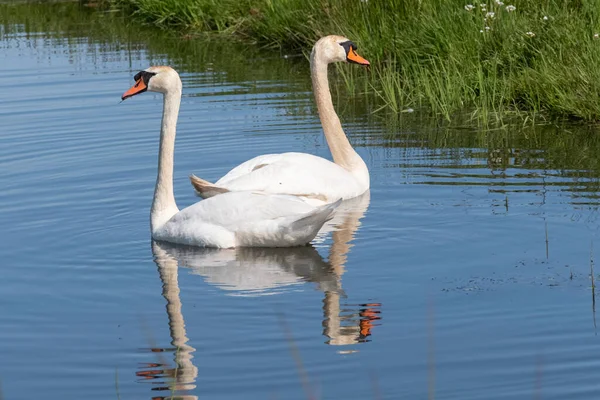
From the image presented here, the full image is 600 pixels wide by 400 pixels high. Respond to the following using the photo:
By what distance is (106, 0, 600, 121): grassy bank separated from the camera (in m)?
11.1

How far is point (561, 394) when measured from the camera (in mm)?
4746

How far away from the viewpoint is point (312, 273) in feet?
22.2

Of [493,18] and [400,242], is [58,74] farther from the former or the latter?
[400,242]

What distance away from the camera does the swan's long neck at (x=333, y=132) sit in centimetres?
920

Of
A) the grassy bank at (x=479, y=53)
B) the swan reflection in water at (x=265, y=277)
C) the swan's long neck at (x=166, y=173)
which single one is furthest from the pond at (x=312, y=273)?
the grassy bank at (x=479, y=53)

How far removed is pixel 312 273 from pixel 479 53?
593cm

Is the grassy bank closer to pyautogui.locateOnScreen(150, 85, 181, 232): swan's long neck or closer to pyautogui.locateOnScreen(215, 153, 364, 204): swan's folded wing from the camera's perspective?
pyautogui.locateOnScreen(215, 153, 364, 204): swan's folded wing

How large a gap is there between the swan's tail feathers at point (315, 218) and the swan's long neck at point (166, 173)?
3.37 ft

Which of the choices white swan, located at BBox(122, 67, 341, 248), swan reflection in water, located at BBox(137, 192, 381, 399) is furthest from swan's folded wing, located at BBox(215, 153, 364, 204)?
white swan, located at BBox(122, 67, 341, 248)

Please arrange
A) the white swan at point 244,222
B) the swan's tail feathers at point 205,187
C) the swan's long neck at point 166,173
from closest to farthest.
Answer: the white swan at point 244,222
the swan's long neck at point 166,173
the swan's tail feathers at point 205,187

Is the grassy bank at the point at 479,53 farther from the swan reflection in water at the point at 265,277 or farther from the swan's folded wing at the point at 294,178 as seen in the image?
the swan reflection in water at the point at 265,277

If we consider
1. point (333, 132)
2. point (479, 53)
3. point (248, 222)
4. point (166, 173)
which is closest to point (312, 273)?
point (248, 222)

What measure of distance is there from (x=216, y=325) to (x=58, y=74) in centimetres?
1025

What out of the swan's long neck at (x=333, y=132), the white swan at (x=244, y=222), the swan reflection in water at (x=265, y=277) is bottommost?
the swan reflection in water at (x=265, y=277)
